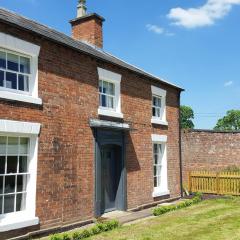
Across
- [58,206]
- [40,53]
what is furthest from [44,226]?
[40,53]

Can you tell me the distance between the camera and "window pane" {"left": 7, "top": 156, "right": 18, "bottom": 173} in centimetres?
912

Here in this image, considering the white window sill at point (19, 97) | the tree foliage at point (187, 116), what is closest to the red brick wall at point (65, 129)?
the white window sill at point (19, 97)

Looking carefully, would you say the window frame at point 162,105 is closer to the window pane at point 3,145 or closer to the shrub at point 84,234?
the shrub at point 84,234

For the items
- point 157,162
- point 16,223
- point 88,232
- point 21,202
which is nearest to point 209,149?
point 157,162

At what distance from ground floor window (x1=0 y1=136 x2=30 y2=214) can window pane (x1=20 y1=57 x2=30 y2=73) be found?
1801 millimetres

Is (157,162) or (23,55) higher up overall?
(23,55)

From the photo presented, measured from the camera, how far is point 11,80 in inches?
372

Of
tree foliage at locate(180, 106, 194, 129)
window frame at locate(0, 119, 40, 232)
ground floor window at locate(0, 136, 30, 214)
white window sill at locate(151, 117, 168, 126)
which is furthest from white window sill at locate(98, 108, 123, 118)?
tree foliage at locate(180, 106, 194, 129)

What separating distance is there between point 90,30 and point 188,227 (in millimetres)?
10310

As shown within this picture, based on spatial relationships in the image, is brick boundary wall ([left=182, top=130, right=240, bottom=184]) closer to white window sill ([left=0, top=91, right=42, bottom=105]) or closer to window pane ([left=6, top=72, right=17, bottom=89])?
white window sill ([left=0, top=91, right=42, bottom=105])

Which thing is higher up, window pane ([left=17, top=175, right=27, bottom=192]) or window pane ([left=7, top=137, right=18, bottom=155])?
window pane ([left=7, top=137, right=18, bottom=155])

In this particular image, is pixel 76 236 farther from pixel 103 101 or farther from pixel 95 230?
pixel 103 101

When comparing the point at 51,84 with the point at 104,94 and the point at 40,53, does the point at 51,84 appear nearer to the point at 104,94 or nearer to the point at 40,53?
the point at 40,53

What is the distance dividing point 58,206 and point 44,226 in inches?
27.6
